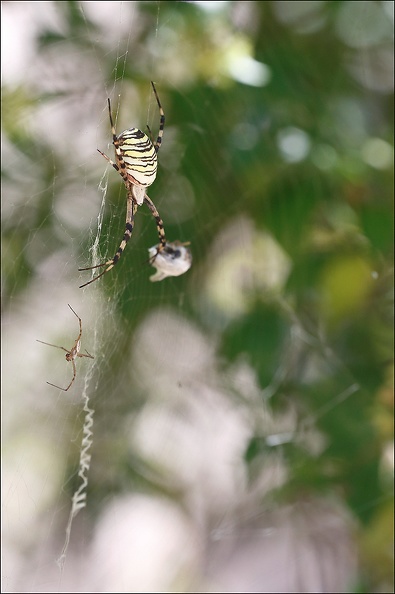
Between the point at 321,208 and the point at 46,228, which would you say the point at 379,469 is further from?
the point at 46,228

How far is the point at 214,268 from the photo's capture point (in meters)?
1.32

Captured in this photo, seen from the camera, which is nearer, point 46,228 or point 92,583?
point 46,228

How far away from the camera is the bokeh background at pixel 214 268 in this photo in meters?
1.03

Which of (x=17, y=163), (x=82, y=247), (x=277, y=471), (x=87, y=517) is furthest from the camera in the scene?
(x=87, y=517)

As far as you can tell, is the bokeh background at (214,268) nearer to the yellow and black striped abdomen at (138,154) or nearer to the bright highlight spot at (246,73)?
the bright highlight spot at (246,73)

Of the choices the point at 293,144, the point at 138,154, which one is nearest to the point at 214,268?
the point at 293,144

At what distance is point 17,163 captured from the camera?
1028 millimetres

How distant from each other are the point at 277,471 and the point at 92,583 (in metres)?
0.56

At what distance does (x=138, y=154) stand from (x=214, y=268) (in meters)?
0.79

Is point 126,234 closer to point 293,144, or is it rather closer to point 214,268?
point 293,144

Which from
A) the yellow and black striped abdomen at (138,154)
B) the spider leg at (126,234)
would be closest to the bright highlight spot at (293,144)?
the spider leg at (126,234)

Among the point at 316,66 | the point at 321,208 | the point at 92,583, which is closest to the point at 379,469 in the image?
the point at 321,208

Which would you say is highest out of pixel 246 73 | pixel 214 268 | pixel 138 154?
pixel 246 73

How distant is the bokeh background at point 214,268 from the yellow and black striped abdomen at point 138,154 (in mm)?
225
